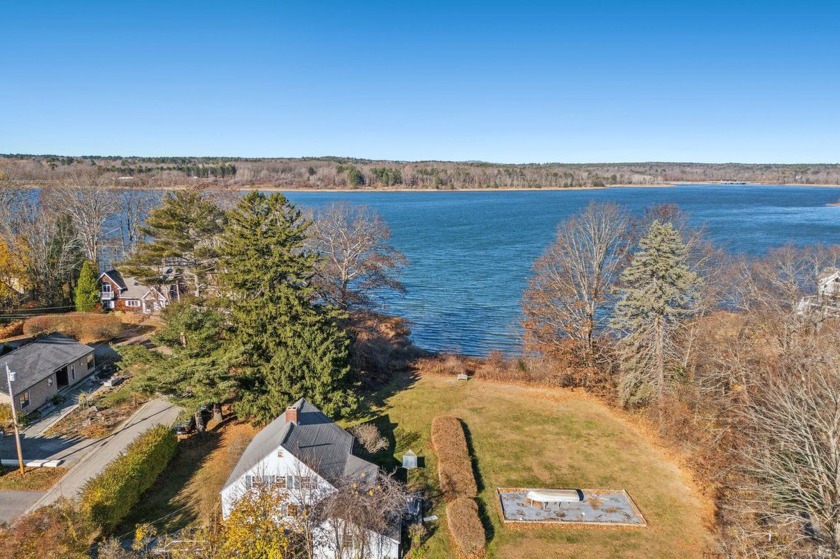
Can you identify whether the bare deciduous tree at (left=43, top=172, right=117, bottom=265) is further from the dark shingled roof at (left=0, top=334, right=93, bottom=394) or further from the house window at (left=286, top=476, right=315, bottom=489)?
the house window at (left=286, top=476, right=315, bottom=489)

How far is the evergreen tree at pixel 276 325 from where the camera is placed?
86.7 feet

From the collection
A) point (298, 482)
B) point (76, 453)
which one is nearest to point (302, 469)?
point (298, 482)

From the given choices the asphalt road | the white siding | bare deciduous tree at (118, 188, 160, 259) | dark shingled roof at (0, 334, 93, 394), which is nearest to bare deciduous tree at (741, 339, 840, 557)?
the white siding

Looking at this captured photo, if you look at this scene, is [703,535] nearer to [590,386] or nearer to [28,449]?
[590,386]

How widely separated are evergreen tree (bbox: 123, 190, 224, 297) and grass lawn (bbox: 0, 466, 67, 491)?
1664 cm

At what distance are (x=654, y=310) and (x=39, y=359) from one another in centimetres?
3652

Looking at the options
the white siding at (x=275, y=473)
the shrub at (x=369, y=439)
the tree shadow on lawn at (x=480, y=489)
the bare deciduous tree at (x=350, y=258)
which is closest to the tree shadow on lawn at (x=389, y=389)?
the shrub at (x=369, y=439)

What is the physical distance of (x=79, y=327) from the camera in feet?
136

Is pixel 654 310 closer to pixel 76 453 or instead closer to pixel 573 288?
pixel 573 288

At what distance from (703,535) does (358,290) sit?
92.1ft

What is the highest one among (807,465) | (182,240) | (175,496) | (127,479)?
(182,240)

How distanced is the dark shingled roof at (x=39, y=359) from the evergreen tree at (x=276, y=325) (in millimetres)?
12588

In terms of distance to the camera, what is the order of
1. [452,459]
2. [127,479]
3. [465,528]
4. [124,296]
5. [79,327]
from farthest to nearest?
[124,296] < [79,327] < [452,459] < [127,479] < [465,528]

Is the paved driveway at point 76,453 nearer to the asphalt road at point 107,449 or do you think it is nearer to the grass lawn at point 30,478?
the asphalt road at point 107,449
